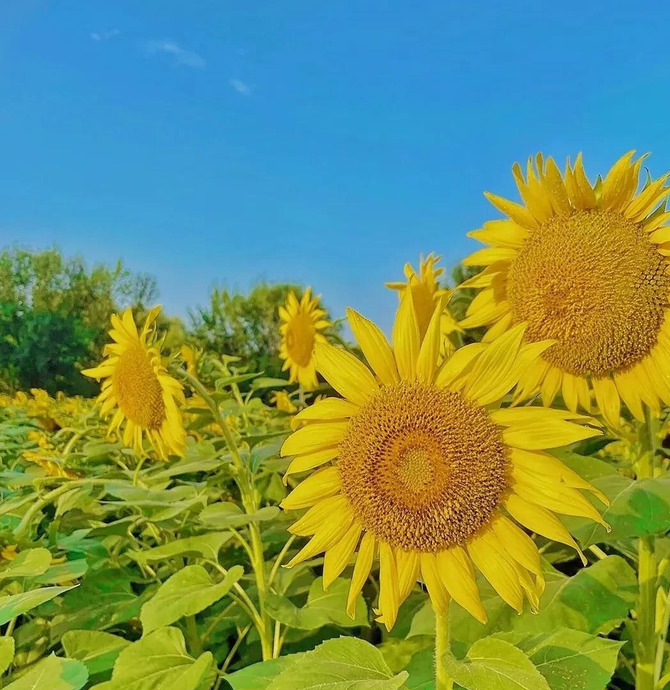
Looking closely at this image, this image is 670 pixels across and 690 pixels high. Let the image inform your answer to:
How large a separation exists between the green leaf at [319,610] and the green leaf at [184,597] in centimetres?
10

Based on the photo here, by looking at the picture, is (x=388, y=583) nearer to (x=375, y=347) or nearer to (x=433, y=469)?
(x=433, y=469)

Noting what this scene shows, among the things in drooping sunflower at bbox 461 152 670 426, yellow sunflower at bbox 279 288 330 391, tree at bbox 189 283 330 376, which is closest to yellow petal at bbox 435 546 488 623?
drooping sunflower at bbox 461 152 670 426

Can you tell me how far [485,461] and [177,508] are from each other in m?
0.74

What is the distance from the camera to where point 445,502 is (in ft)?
2.75

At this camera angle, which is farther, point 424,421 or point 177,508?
point 177,508

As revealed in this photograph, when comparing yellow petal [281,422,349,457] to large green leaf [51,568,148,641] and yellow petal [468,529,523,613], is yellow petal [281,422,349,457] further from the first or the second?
large green leaf [51,568,148,641]

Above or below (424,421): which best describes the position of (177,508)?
below

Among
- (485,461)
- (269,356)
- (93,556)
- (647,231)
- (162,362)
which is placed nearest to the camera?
(485,461)

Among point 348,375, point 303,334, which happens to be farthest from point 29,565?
point 303,334

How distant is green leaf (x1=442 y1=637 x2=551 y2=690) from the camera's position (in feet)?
2.36

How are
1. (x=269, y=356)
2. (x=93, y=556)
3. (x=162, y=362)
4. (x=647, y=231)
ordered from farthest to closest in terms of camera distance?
(x=269, y=356) < (x=93, y=556) < (x=162, y=362) < (x=647, y=231)

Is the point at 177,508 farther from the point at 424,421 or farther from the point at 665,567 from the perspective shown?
the point at 665,567

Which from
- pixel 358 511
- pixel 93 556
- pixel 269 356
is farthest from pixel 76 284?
pixel 358 511

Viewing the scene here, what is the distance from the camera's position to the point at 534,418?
845mm
